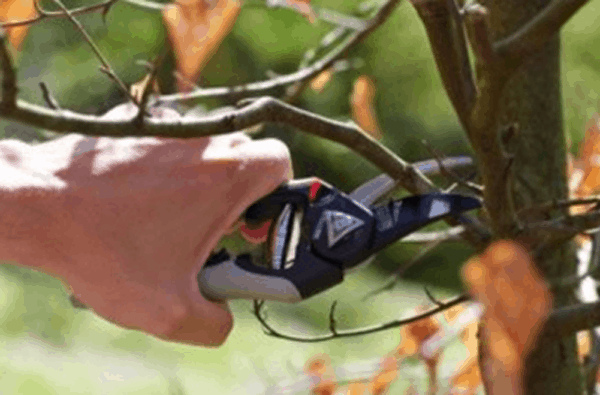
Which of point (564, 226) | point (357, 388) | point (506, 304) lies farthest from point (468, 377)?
point (506, 304)

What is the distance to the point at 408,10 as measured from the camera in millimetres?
4520

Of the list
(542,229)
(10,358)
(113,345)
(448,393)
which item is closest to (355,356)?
(113,345)

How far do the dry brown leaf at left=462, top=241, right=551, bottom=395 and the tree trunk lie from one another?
Answer: 2.41 ft

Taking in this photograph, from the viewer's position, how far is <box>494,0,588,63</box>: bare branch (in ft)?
3.32

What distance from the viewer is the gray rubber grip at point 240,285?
1.28 m

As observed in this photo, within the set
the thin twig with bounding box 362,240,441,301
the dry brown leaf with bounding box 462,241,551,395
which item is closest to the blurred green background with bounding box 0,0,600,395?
the thin twig with bounding box 362,240,441,301

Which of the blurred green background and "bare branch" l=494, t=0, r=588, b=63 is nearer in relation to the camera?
"bare branch" l=494, t=0, r=588, b=63

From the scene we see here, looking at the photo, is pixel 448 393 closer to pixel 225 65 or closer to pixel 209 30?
pixel 209 30

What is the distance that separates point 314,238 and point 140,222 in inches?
7.0

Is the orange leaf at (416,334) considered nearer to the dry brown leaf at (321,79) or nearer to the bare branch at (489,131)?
the dry brown leaf at (321,79)

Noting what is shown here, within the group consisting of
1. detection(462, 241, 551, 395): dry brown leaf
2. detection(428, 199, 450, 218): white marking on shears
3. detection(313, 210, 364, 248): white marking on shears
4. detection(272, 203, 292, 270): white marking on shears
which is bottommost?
detection(272, 203, 292, 270): white marking on shears

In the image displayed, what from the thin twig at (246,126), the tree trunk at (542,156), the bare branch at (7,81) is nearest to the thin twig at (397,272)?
the tree trunk at (542,156)

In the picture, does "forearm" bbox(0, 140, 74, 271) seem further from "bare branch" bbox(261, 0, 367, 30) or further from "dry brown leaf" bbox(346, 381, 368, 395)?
"dry brown leaf" bbox(346, 381, 368, 395)

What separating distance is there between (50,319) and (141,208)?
2848mm
